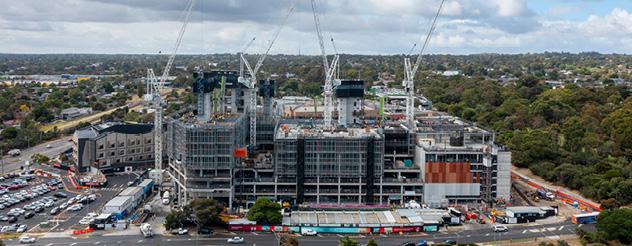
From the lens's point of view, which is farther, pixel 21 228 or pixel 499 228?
pixel 499 228

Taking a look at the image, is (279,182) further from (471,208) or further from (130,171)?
(130,171)

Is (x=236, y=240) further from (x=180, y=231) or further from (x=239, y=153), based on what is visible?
(x=239, y=153)

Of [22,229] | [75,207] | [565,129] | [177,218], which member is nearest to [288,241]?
[177,218]

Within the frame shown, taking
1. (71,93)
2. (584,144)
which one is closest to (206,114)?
(584,144)

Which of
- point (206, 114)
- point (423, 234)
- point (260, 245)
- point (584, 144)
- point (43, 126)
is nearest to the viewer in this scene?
point (260, 245)

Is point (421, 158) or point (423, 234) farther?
point (421, 158)

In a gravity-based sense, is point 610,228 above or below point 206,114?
below
